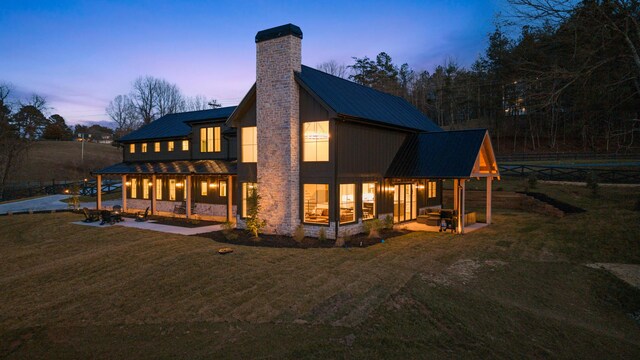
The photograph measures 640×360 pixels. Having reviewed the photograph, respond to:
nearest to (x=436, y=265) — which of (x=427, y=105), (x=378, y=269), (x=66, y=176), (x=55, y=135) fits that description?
(x=378, y=269)

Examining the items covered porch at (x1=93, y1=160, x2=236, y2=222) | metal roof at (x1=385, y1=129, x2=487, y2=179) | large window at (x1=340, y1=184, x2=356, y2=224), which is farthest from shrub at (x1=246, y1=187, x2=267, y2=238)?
metal roof at (x1=385, y1=129, x2=487, y2=179)

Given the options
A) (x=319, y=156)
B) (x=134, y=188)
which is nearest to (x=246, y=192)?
(x=319, y=156)

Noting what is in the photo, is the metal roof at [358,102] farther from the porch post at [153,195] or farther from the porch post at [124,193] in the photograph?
the porch post at [124,193]

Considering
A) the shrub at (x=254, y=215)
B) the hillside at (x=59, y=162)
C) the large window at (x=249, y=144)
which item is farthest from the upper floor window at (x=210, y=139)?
the hillside at (x=59, y=162)

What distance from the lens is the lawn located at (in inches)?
270

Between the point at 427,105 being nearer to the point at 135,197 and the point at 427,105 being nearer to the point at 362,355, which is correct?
the point at 135,197

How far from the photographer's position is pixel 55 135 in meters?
79.7

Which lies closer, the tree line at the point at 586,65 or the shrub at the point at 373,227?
the tree line at the point at 586,65

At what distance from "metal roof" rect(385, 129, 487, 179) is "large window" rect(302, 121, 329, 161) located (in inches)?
173

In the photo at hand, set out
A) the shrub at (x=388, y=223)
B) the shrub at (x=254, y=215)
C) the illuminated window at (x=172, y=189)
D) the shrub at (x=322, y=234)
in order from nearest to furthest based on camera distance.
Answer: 1. the shrub at (x=322, y=234)
2. the shrub at (x=254, y=215)
3. the shrub at (x=388, y=223)
4. the illuminated window at (x=172, y=189)

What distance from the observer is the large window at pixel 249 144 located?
18062mm

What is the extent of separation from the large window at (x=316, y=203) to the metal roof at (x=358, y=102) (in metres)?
3.44

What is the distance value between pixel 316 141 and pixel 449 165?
6.61 metres

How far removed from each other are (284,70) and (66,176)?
178 ft
